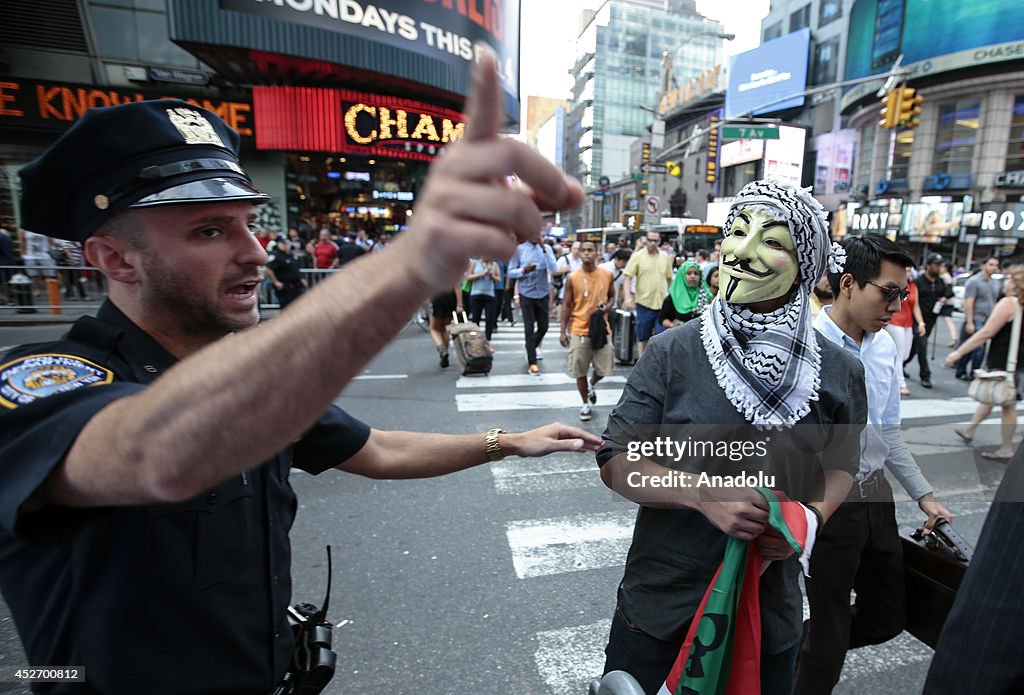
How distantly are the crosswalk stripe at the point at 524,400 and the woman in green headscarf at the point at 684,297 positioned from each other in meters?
1.29

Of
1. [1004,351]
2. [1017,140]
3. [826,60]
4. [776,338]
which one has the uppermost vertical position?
[826,60]

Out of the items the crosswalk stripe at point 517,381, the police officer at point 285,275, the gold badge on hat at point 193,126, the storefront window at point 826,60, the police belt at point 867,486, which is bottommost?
the crosswalk stripe at point 517,381

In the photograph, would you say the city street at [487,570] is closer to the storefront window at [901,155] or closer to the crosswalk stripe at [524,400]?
the crosswalk stripe at [524,400]

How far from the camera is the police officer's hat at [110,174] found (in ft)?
3.98

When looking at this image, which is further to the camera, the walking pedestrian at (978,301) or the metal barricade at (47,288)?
the metal barricade at (47,288)

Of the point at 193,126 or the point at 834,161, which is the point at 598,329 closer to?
the point at 193,126

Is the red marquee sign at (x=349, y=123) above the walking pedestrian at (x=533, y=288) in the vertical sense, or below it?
above

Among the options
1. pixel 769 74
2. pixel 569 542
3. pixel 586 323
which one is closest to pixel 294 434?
pixel 569 542

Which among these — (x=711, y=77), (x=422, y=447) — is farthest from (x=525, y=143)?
(x=711, y=77)

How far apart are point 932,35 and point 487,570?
4731 centimetres

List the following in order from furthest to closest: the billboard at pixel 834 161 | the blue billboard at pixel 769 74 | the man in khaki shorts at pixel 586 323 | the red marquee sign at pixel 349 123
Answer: the blue billboard at pixel 769 74 < the billboard at pixel 834 161 < the red marquee sign at pixel 349 123 < the man in khaki shorts at pixel 586 323

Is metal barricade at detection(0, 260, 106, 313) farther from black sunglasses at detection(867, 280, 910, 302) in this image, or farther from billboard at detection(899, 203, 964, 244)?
billboard at detection(899, 203, 964, 244)

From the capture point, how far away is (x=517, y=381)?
8320 millimetres

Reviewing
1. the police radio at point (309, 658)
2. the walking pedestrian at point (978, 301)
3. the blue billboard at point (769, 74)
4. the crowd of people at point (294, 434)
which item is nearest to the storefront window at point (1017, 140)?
the blue billboard at point (769, 74)
